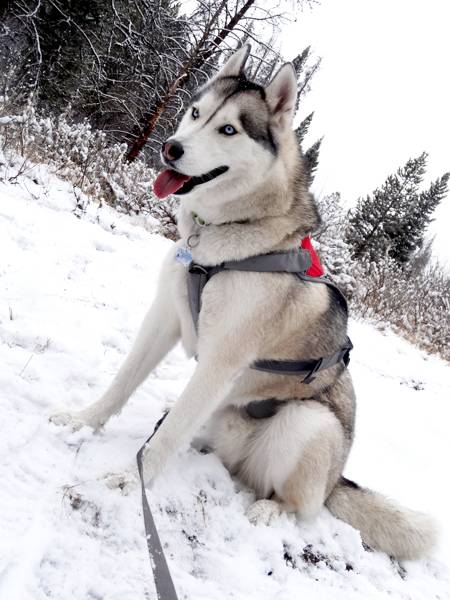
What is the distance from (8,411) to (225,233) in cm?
140

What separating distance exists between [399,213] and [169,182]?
31786mm

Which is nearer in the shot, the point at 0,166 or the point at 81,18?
the point at 0,166

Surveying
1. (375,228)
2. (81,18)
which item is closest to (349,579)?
(81,18)

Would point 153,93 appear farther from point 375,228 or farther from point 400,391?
point 375,228

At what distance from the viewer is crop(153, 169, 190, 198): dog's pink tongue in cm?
204

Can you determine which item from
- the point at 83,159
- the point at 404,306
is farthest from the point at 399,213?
the point at 83,159

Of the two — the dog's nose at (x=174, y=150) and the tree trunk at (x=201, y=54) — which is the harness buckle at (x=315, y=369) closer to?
the dog's nose at (x=174, y=150)

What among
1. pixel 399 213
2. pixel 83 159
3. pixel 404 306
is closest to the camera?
pixel 83 159

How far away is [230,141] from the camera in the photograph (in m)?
2.08

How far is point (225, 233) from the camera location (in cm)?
217

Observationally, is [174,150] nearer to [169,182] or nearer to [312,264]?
[169,182]

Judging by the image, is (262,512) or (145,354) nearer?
(262,512)

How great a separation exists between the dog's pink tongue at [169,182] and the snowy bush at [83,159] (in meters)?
4.95

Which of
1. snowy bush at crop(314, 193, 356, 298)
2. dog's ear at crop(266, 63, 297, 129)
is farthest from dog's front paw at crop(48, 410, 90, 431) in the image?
snowy bush at crop(314, 193, 356, 298)
